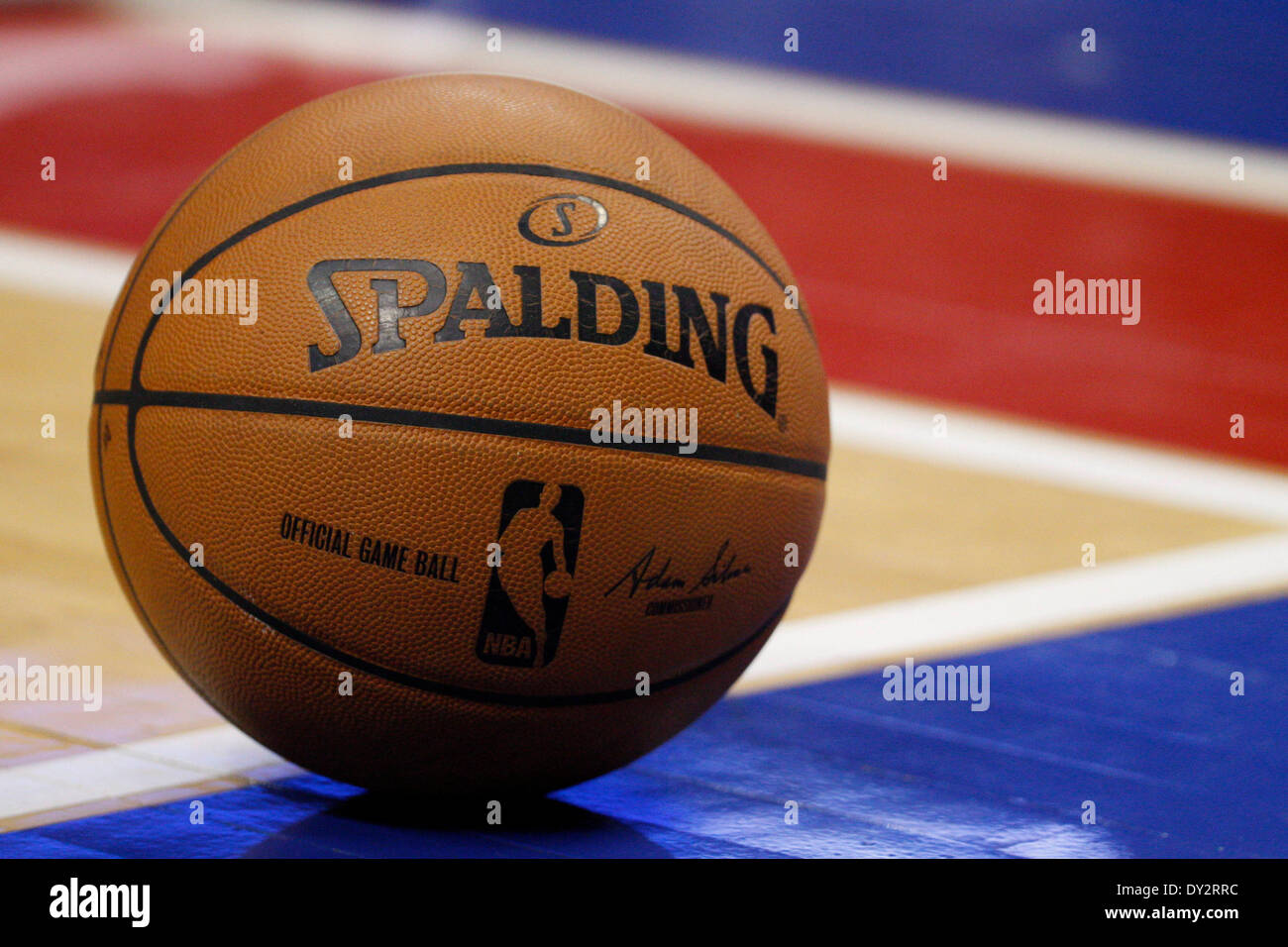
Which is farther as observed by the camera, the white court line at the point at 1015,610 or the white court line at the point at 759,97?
the white court line at the point at 759,97

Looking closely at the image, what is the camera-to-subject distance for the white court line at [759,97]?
8.93 meters

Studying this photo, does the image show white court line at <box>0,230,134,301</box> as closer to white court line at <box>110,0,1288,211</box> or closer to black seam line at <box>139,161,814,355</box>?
white court line at <box>110,0,1288,211</box>

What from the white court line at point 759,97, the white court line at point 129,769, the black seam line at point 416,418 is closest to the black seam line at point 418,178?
the black seam line at point 416,418

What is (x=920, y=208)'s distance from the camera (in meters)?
8.48

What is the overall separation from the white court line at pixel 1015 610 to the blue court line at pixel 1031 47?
4810 millimetres

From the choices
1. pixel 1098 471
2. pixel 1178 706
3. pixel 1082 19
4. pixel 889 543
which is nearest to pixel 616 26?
pixel 1082 19

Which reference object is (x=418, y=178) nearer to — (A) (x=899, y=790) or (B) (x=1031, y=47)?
(A) (x=899, y=790)

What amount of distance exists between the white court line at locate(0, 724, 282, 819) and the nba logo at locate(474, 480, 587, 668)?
72 centimetres

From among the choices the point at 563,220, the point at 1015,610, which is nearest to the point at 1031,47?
the point at 1015,610

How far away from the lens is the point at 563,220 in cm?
279

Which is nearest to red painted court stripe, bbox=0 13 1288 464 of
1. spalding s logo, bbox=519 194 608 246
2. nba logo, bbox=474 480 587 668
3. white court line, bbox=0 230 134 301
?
white court line, bbox=0 230 134 301

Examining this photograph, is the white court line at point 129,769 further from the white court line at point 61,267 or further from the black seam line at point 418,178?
the white court line at point 61,267

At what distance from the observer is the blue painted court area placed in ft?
9.27

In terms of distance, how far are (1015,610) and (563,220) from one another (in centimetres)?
215
